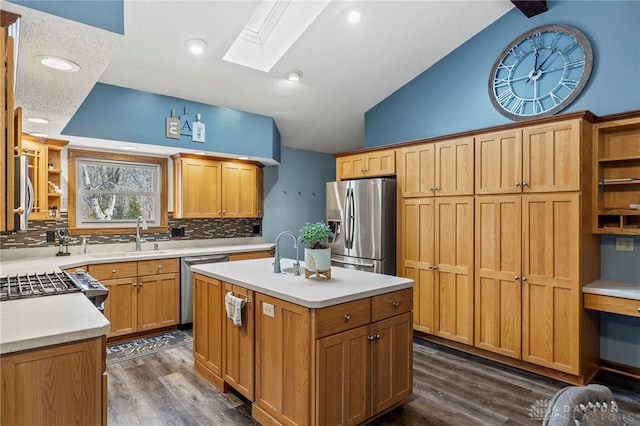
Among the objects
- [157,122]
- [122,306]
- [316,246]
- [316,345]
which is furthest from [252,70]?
[316,345]

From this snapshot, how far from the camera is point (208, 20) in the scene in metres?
3.05

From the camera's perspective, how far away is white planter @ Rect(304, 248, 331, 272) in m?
2.51

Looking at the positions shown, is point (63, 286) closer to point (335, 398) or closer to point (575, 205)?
point (335, 398)

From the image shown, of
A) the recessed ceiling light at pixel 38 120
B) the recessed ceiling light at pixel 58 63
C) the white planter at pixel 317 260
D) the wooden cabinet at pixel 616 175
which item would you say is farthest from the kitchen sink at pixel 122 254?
the wooden cabinet at pixel 616 175

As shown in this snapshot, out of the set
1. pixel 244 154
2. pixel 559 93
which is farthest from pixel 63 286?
pixel 559 93

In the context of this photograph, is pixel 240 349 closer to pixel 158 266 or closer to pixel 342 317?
pixel 342 317

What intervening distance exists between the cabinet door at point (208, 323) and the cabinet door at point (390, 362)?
1.23 metres

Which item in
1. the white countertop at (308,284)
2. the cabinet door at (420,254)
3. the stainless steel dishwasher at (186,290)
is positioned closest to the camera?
the white countertop at (308,284)

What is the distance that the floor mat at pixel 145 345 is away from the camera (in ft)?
11.3

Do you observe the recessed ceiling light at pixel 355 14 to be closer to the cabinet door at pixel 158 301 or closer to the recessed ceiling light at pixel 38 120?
the recessed ceiling light at pixel 38 120

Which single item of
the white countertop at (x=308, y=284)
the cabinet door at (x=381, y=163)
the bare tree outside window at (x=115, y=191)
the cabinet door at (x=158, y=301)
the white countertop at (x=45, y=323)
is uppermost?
the cabinet door at (x=381, y=163)

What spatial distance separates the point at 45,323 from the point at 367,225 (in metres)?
3.20

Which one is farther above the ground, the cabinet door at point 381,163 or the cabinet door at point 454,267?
the cabinet door at point 381,163

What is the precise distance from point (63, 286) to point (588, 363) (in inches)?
157
